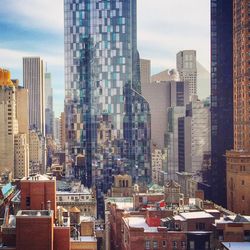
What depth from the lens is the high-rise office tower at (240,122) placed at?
116812 millimetres

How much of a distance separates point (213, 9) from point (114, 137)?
148 feet

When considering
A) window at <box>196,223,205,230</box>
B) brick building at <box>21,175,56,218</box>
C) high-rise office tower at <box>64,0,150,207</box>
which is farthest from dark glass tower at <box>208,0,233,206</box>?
brick building at <box>21,175,56,218</box>

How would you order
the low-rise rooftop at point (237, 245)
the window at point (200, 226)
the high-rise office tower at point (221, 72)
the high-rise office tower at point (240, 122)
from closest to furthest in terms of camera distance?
the low-rise rooftop at point (237, 245) < the window at point (200, 226) < the high-rise office tower at point (240, 122) < the high-rise office tower at point (221, 72)

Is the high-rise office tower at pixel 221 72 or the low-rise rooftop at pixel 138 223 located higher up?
the high-rise office tower at pixel 221 72

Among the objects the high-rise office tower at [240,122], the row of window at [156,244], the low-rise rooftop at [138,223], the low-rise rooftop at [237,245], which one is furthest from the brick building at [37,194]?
the high-rise office tower at [240,122]

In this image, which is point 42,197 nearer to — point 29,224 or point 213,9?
point 29,224

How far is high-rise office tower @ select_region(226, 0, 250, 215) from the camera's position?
117 meters

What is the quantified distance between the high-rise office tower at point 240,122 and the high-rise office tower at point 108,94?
36.9 m

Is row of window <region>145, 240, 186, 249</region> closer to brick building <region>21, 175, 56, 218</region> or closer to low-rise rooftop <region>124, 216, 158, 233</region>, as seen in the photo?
low-rise rooftop <region>124, 216, 158, 233</region>

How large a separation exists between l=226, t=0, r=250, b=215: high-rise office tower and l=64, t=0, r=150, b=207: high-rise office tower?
36.9 metres

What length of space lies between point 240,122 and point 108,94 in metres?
45.5

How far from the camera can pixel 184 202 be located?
347 feet

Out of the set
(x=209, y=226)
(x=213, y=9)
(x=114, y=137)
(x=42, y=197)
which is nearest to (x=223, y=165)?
(x=114, y=137)

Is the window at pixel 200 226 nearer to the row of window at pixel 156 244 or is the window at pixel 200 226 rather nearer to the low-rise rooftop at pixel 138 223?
the row of window at pixel 156 244
